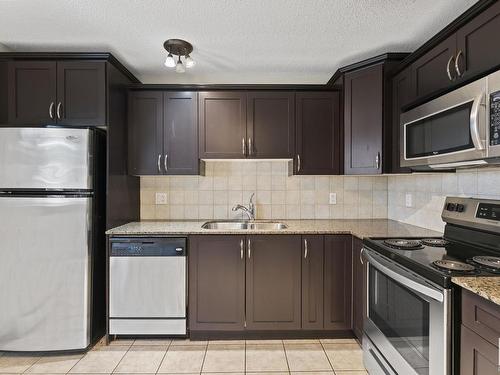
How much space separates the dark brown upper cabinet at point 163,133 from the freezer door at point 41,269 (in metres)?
0.70

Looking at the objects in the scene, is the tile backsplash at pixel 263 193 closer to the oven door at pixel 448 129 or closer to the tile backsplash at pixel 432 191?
the tile backsplash at pixel 432 191

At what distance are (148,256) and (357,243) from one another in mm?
1619

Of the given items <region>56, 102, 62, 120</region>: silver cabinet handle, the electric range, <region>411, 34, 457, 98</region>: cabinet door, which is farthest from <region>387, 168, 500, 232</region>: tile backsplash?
<region>56, 102, 62, 120</region>: silver cabinet handle

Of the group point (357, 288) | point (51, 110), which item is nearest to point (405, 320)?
point (357, 288)

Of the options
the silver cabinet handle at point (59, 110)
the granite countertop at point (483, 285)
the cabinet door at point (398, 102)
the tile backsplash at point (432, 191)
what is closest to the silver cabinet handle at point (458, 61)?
the cabinet door at point (398, 102)

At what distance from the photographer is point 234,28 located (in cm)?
205

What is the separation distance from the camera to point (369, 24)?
2.01m

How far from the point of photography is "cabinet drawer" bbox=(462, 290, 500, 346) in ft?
3.35

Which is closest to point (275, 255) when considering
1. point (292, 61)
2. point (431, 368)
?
point (431, 368)

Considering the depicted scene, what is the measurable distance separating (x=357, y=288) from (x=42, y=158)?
2.53 meters

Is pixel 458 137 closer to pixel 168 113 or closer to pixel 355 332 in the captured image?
pixel 355 332

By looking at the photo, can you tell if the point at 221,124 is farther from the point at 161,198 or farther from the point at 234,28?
the point at 161,198

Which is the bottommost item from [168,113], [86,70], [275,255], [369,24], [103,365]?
[103,365]

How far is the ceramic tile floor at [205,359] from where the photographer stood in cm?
204
